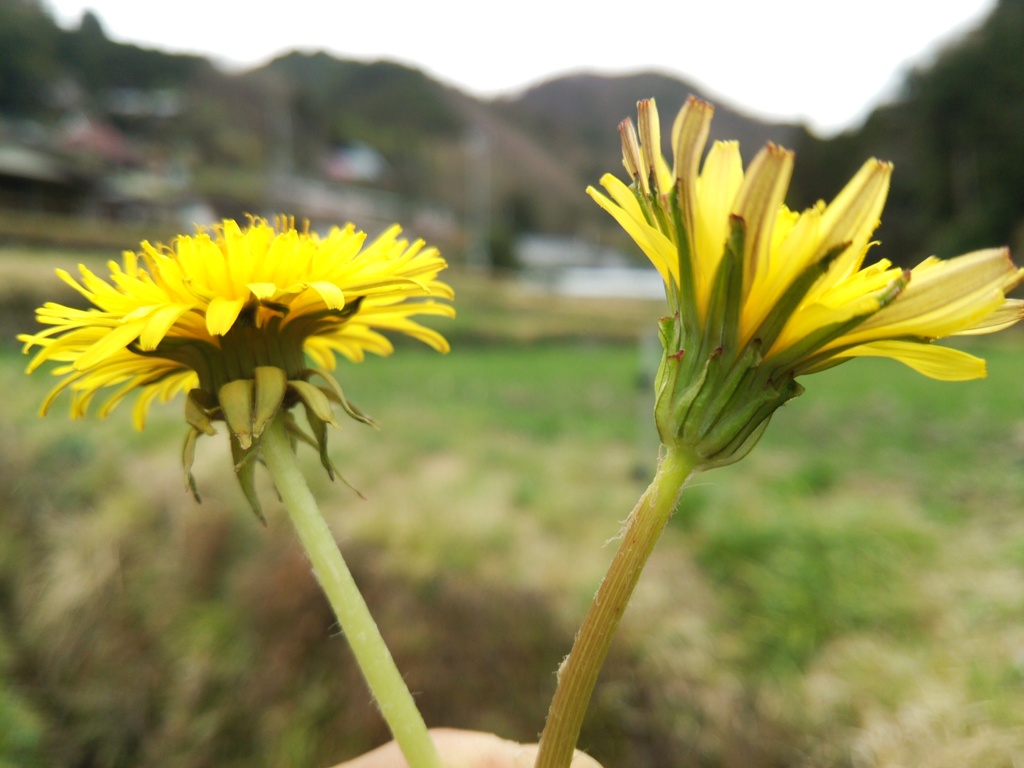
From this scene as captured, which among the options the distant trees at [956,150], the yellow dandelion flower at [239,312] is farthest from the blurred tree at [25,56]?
the yellow dandelion flower at [239,312]

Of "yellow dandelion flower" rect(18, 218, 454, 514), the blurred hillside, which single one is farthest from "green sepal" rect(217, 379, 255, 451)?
the blurred hillside

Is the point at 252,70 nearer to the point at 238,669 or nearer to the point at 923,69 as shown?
the point at 923,69

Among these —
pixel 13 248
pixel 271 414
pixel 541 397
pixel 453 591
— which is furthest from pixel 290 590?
pixel 13 248

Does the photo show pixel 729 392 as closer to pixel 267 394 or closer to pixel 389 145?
pixel 267 394

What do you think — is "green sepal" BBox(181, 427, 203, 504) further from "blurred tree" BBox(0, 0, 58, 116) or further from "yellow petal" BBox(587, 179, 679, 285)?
"blurred tree" BBox(0, 0, 58, 116)

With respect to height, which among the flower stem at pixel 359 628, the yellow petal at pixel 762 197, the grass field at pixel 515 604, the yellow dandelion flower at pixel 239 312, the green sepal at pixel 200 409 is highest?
the yellow petal at pixel 762 197

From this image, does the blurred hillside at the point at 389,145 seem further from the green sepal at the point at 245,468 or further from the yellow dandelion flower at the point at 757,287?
the green sepal at the point at 245,468
